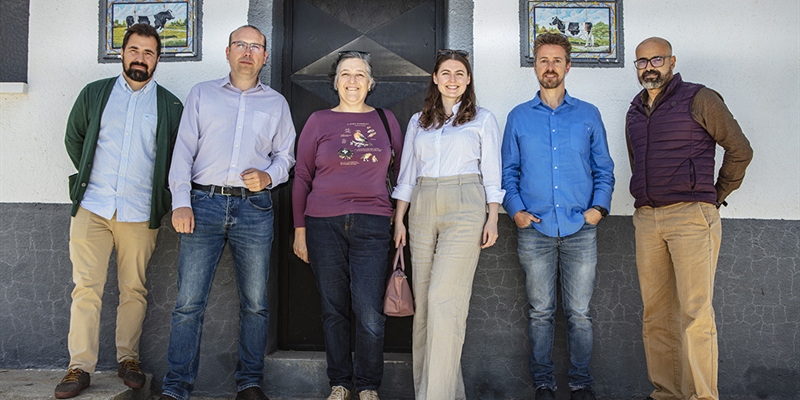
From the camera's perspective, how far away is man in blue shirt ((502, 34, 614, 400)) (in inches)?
128

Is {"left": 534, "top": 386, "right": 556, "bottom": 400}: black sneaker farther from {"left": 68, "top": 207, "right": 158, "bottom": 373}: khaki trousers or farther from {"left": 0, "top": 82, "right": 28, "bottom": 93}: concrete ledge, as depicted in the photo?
{"left": 0, "top": 82, "right": 28, "bottom": 93}: concrete ledge

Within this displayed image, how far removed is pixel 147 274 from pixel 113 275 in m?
0.23

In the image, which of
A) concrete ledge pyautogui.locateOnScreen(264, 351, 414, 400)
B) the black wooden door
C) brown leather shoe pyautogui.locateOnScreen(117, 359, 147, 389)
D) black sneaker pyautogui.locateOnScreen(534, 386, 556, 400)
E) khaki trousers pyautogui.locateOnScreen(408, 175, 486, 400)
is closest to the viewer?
khaki trousers pyautogui.locateOnScreen(408, 175, 486, 400)

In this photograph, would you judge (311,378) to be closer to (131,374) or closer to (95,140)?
(131,374)

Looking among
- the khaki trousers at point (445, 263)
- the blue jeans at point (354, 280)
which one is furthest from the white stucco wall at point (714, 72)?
the blue jeans at point (354, 280)

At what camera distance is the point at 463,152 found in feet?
10.3

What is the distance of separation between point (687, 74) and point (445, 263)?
2.12 metres

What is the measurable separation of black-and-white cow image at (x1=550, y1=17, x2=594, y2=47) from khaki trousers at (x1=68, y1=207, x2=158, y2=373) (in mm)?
2846

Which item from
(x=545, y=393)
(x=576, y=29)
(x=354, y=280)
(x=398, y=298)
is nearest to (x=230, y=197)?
(x=354, y=280)

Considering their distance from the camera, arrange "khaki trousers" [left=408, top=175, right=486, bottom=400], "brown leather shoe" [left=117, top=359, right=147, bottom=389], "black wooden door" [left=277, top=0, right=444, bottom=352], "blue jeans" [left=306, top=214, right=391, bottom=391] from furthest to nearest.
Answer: "black wooden door" [left=277, top=0, right=444, bottom=352]
"brown leather shoe" [left=117, top=359, right=147, bottom=389]
"blue jeans" [left=306, top=214, right=391, bottom=391]
"khaki trousers" [left=408, top=175, right=486, bottom=400]

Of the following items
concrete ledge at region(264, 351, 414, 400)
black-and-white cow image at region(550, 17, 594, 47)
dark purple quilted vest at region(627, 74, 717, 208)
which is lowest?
concrete ledge at region(264, 351, 414, 400)

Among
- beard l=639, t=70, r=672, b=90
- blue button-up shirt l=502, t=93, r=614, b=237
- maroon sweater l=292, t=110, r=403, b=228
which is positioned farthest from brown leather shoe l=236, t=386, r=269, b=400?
beard l=639, t=70, r=672, b=90

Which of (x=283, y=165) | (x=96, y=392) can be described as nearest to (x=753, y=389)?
(x=283, y=165)

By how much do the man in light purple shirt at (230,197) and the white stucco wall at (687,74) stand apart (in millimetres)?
621
